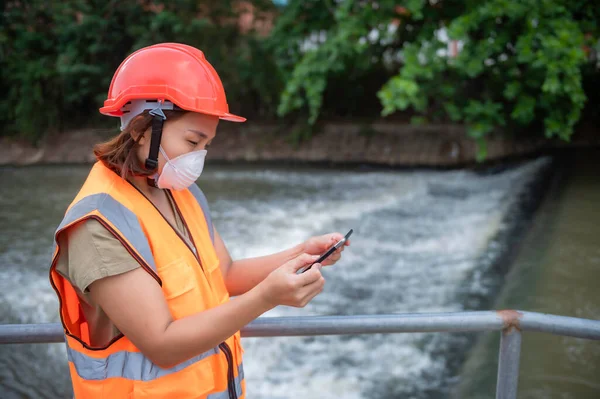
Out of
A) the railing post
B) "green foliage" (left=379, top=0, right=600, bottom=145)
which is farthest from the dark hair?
"green foliage" (left=379, top=0, right=600, bottom=145)

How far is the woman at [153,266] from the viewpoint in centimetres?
119

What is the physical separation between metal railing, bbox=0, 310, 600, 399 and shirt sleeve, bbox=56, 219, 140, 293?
1.48 ft

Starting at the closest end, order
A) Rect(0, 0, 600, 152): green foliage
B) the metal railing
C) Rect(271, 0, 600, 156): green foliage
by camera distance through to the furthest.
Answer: the metal railing
Rect(271, 0, 600, 156): green foliage
Rect(0, 0, 600, 152): green foliage

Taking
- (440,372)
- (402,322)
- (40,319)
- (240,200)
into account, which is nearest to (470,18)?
(240,200)

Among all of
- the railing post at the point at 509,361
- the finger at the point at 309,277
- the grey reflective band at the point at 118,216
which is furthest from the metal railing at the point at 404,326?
the grey reflective band at the point at 118,216

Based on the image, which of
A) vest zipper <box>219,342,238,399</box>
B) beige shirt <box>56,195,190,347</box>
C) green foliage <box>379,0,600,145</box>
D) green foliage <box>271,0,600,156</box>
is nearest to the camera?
beige shirt <box>56,195,190,347</box>

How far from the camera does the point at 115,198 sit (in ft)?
4.11

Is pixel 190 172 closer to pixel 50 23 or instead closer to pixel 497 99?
pixel 497 99

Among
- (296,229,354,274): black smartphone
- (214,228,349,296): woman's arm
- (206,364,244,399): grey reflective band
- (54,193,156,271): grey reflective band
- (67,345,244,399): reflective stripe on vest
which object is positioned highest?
(54,193,156,271): grey reflective band

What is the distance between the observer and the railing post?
161 cm

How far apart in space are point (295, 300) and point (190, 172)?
1.27ft

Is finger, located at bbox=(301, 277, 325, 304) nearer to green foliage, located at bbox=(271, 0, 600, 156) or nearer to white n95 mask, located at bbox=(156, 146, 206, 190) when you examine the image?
white n95 mask, located at bbox=(156, 146, 206, 190)

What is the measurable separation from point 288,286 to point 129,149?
458 millimetres

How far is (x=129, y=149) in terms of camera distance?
53.0 inches
